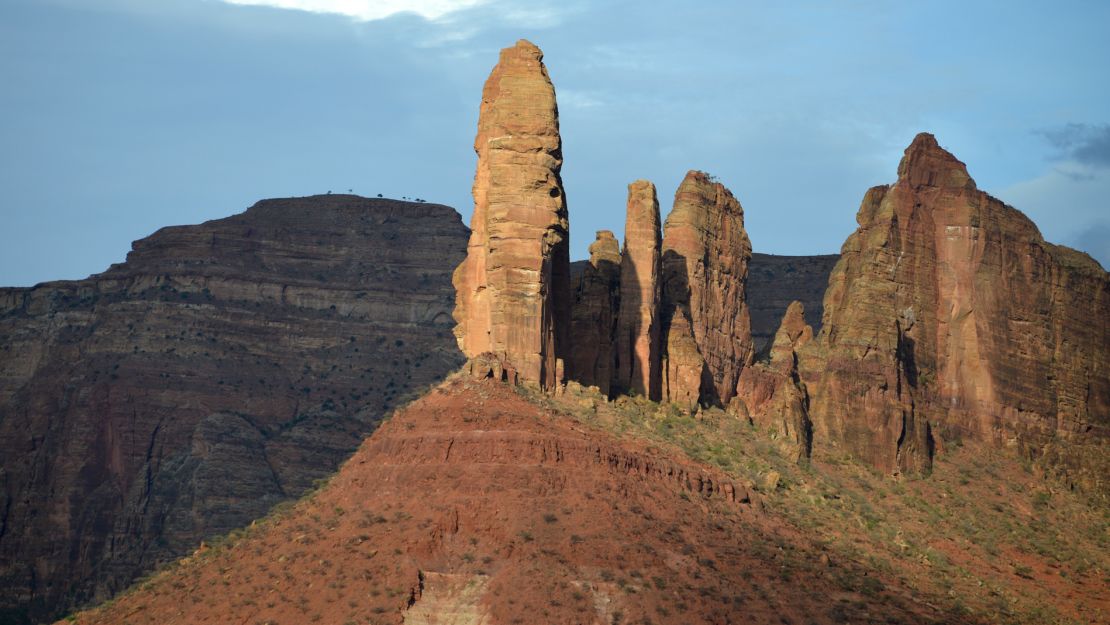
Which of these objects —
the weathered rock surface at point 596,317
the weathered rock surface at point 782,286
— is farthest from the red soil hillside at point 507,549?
the weathered rock surface at point 782,286

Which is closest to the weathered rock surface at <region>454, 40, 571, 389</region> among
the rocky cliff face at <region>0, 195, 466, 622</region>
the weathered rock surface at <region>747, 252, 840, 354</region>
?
the rocky cliff face at <region>0, 195, 466, 622</region>

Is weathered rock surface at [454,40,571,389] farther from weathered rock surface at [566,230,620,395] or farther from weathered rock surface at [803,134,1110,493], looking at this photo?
weathered rock surface at [803,134,1110,493]

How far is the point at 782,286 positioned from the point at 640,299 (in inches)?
2396

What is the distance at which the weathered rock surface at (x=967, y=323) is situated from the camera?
374 ft

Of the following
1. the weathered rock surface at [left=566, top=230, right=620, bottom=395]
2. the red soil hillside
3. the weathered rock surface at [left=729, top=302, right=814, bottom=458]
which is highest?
the weathered rock surface at [left=566, top=230, right=620, bottom=395]

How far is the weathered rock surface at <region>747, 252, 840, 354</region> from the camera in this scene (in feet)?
528

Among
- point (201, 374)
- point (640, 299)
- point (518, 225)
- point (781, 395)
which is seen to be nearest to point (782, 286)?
point (201, 374)

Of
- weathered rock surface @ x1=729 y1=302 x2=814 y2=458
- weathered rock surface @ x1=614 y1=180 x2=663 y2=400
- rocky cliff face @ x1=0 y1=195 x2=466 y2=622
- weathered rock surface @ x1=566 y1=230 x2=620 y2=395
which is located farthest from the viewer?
rocky cliff face @ x1=0 y1=195 x2=466 y2=622

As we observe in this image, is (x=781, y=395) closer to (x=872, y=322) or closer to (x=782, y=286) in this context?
(x=872, y=322)

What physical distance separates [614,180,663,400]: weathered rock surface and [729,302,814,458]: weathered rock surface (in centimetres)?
562

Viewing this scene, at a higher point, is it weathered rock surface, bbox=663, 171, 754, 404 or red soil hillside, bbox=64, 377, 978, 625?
weathered rock surface, bbox=663, 171, 754, 404

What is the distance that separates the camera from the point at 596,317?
4173 inches

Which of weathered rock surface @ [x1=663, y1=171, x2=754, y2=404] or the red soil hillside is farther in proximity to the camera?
weathered rock surface @ [x1=663, y1=171, x2=754, y2=404]

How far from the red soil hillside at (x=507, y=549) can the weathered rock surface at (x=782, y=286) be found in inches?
2703
